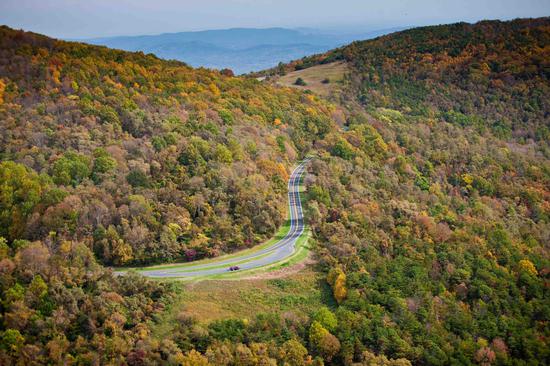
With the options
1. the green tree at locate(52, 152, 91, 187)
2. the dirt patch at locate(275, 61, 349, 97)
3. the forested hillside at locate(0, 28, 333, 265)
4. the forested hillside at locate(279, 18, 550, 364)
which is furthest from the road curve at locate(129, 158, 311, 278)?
the dirt patch at locate(275, 61, 349, 97)

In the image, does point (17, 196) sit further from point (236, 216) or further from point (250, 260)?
point (250, 260)

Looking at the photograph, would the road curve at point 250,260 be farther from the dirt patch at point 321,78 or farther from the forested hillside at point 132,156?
the dirt patch at point 321,78

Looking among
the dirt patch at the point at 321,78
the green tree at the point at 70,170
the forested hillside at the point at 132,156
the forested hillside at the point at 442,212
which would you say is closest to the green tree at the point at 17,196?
the forested hillside at the point at 132,156

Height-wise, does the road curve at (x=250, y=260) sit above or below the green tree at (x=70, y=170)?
below

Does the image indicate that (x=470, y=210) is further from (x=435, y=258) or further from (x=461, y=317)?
(x=461, y=317)

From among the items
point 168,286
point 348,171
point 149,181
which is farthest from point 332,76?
point 168,286

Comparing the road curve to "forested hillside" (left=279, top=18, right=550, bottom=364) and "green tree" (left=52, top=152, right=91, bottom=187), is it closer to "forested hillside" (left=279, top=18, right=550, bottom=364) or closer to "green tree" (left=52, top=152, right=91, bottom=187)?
"forested hillside" (left=279, top=18, right=550, bottom=364)

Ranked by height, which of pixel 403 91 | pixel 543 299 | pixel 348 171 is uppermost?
pixel 403 91
